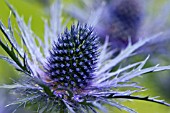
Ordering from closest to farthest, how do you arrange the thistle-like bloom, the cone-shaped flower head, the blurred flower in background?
the thistle-like bloom → the cone-shaped flower head → the blurred flower in background

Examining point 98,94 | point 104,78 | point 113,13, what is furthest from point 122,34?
point 98,94

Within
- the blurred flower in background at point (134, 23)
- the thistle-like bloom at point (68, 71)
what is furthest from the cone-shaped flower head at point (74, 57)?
the blurred flower in background at point (134, 23)

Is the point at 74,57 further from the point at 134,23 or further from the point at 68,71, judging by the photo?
the point at 134,23

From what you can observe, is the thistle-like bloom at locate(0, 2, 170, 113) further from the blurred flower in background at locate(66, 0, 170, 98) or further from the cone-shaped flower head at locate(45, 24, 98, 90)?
the blurred flower in background at locate(66, 0, 170, 98)

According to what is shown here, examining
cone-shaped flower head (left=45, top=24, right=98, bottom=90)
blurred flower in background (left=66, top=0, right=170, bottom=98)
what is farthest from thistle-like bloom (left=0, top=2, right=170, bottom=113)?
blurred flower in background (left=66, top=0, right=170, bottom=98)

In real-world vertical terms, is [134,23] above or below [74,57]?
above

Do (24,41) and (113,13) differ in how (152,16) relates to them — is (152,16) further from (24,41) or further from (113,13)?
(24,41)

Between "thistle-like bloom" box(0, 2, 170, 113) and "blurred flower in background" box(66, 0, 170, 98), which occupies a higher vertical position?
"blurred flower in background" box(66, 0, 170, 98)

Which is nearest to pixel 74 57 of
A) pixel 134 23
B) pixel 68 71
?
pixel 68 71
